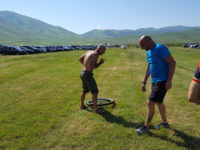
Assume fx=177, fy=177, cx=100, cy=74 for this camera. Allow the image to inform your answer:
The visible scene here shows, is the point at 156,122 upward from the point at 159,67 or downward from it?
downward

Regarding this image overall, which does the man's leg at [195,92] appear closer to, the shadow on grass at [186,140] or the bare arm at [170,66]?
the bare arm at [170,66]

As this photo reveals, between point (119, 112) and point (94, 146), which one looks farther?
point (119, 112)

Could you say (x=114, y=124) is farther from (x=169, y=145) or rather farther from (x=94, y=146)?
(x=169, y=145)

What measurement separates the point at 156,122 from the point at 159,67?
173 centimetres

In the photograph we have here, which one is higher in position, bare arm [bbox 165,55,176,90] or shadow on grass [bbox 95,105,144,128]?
bare arm [bbox 165,55,176,90]

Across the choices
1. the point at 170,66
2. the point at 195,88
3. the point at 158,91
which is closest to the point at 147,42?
the point at 170,66

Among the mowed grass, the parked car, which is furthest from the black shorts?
the parked car

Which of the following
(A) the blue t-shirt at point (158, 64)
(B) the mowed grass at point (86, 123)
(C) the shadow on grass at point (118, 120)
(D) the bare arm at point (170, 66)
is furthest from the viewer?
(C) the shadow on grass at point (118, 120)

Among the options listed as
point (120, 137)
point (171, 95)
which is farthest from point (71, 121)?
point (171, 95)

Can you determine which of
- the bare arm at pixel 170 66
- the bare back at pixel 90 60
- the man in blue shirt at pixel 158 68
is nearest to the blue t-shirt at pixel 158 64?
the man in blue shirt at pixel 158 68

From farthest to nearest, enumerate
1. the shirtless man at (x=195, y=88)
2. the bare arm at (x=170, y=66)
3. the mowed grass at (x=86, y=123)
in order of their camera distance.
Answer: the mowed grass at (x=86, y=123) → the bare arm at (x=170, y=66) → the shirtless man at (x=195, y=88)

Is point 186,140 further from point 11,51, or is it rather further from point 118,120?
point 11,51

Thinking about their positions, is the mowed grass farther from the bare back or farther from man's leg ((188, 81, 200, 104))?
man's leg ((188, 81, 200, 104))

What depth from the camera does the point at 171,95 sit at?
280 inches
